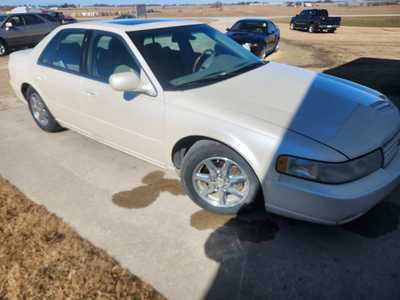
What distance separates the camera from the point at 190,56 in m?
3.41

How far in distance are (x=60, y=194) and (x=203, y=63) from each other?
1976 millimetres

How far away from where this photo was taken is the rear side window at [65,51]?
12.1ft

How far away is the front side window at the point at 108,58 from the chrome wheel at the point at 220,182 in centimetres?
111

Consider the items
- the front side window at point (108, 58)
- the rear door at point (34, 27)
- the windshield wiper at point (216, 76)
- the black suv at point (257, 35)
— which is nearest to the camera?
the windshield wiper at point (216, 76)

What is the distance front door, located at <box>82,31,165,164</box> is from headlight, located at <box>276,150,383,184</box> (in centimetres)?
119

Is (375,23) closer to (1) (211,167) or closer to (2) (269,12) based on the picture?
(1) (211,167)

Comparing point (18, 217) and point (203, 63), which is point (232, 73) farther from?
point (18, 217)

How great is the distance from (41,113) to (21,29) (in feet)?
38.5

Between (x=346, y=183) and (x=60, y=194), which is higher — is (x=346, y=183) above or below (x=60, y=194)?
above

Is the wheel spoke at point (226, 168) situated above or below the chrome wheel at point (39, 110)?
above

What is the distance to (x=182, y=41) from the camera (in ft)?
11.6

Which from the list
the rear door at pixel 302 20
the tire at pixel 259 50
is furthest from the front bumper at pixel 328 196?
the rear door at pixel 302 20

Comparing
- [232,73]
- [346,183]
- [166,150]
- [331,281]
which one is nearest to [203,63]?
[232,73]

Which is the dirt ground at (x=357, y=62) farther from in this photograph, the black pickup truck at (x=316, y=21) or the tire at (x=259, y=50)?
the black pickup truck at (x=316, y=21)
